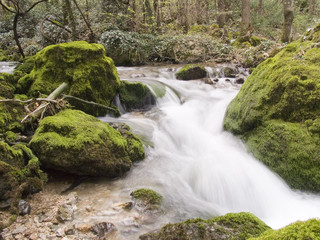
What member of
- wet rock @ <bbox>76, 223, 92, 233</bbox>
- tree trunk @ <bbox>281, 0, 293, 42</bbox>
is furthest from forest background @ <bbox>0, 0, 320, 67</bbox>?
wet rock @ <bbox>76, 223, 92, 233</bbox>

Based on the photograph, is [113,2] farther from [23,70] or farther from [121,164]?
[121,164]

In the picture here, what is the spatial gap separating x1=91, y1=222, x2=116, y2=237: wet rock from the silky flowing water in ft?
0.31

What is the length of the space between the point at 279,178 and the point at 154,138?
2.89 meters

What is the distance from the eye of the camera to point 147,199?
141 inches

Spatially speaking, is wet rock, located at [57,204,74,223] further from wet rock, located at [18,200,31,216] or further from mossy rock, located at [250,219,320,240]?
mossy rock, located at [250,219,320,240]

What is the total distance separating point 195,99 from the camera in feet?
29.0

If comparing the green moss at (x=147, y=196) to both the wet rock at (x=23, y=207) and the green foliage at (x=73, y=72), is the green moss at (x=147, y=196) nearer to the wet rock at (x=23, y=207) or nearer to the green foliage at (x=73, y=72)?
the wet rock at (x=23, y=207)

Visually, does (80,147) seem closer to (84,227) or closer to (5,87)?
(84,227)

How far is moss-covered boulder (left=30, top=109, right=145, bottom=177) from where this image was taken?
12.5ft

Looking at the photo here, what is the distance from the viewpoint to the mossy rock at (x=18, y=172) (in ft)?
9.87

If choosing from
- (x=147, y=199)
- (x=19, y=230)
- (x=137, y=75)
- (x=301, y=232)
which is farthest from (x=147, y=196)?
(x=137, y=75)

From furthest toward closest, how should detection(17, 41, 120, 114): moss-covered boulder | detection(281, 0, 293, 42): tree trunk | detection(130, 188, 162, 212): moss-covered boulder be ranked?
detection(281, 0, 293, 42): tree trunk → detection(17, 41, 120, 114): moss-covered boulder → detection(130, 188, 162, 212): moss-covered boulder

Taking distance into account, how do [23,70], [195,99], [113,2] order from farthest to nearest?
[113,2] < [195,99] < [23,70]

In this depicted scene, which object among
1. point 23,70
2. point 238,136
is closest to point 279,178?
point 238,136
